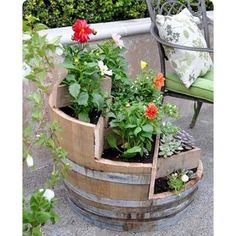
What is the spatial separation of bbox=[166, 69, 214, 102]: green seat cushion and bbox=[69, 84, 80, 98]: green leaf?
2.81ft

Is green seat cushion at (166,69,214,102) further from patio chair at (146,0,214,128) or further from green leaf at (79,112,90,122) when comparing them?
green leaf at (79,112,90,122)

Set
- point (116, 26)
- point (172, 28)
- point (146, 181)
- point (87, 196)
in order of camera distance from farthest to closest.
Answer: point (116, 26) < point (172, 28) < point (87, 196) < point (146, 181)

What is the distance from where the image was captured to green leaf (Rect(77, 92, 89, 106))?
1919mm

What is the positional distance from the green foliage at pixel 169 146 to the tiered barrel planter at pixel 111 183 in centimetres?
3

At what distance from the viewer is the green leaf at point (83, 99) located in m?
1.92

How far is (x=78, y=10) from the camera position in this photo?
303 centimetres

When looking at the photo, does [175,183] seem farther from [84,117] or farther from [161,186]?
[84,117]

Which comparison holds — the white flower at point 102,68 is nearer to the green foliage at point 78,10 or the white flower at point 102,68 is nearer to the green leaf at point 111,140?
the green leaf at point 111,140
